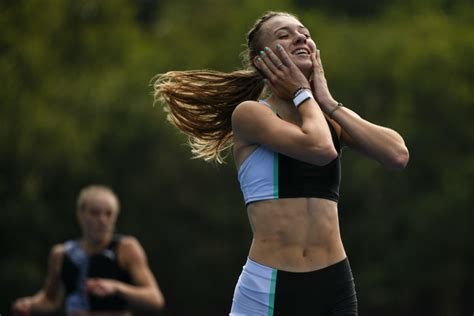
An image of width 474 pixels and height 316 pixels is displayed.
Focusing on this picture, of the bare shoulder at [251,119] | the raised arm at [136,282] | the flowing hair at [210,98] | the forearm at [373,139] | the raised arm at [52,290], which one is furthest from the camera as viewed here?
the raised arm at [52,290]

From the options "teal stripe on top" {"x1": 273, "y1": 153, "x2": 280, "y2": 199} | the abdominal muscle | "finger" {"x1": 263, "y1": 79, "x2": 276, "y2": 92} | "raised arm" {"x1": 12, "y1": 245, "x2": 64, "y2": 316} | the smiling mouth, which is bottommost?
"raised arm" {"x1": 12, "y1": 245, "x2": 64, "y2": 316}

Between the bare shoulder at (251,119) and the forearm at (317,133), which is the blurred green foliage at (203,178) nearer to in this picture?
the bare shoulder at (251,119)

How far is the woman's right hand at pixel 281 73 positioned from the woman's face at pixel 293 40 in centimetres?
4

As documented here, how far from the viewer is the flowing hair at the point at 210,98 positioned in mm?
5656

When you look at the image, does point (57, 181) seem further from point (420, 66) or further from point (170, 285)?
point (420, 66)

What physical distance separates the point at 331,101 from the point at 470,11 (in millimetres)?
33598

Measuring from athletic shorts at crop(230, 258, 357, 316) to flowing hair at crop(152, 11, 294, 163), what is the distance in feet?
3.19

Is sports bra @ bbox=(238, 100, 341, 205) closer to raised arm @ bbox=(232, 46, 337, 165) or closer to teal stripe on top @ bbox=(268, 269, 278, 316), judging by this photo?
raised arm @ bbox=(232, 46, 337, 165)

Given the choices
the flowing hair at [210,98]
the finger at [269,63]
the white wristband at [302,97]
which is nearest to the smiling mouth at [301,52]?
the finger at [269,63]

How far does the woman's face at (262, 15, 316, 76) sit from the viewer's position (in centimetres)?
521

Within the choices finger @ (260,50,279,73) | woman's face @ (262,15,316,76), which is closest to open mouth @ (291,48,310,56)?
woman's face @ (262,15,316,76)

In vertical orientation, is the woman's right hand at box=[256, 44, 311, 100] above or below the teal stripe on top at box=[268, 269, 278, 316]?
above

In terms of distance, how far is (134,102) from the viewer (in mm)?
30281

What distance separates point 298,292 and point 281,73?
107cm
